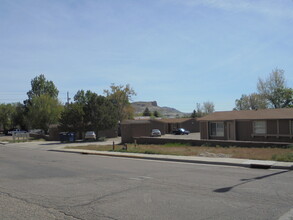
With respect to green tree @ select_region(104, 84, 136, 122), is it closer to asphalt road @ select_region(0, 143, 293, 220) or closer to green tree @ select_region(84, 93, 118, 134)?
green tree @ select_region(84, 93, 118, 134)

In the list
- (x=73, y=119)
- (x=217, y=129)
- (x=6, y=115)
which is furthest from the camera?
(x=6, y=115)

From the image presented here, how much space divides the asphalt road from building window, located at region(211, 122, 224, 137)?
81.7ft

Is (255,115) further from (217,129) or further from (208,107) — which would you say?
(208,107)

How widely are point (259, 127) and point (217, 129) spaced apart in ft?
17.3

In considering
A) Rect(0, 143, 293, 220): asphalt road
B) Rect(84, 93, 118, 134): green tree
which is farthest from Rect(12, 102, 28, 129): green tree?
Rect(0, 143, 293, 220): asphalt road

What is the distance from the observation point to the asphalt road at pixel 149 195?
7.16 meters

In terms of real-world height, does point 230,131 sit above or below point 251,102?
below

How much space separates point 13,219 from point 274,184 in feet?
24.8

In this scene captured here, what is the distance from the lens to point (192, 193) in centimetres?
912

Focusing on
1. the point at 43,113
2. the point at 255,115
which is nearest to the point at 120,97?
the point at 43,113

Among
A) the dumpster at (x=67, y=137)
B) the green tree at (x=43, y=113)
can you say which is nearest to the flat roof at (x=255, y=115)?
the dumpster at (x=67, y=137)

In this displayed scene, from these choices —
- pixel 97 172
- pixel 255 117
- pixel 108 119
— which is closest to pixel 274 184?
pixel 97 172

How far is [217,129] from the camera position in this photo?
126 ft

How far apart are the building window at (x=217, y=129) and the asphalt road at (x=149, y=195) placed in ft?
81.7
